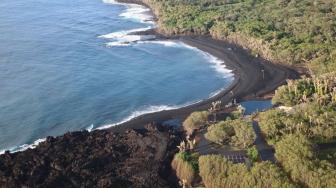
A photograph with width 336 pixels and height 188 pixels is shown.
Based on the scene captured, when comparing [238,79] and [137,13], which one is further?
[137,13]

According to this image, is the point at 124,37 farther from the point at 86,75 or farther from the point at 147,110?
the point at 147,110

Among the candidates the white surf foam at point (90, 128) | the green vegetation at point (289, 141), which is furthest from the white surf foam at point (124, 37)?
the green vegetation at point (289, 141)

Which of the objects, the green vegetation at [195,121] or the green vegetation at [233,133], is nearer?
the green vegetation at [233,133]

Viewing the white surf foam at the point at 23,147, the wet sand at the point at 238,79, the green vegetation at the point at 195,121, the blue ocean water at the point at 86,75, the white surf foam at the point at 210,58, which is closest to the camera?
the white surf foam at the point at 23,147

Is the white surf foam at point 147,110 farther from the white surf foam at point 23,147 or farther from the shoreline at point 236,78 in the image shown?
the white surf foam at point 23,147

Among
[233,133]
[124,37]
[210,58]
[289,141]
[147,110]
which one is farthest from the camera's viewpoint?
[124,37]

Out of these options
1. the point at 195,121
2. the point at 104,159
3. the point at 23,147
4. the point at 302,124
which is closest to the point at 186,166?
the point at 104,159

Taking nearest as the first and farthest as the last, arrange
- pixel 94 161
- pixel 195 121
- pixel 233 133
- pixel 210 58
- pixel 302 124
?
pixel 94 161 < pixel 302 124 < pixel 233 133 < pixel 195 121 < pixel 210 58

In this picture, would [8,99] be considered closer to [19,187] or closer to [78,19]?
[19,187]
